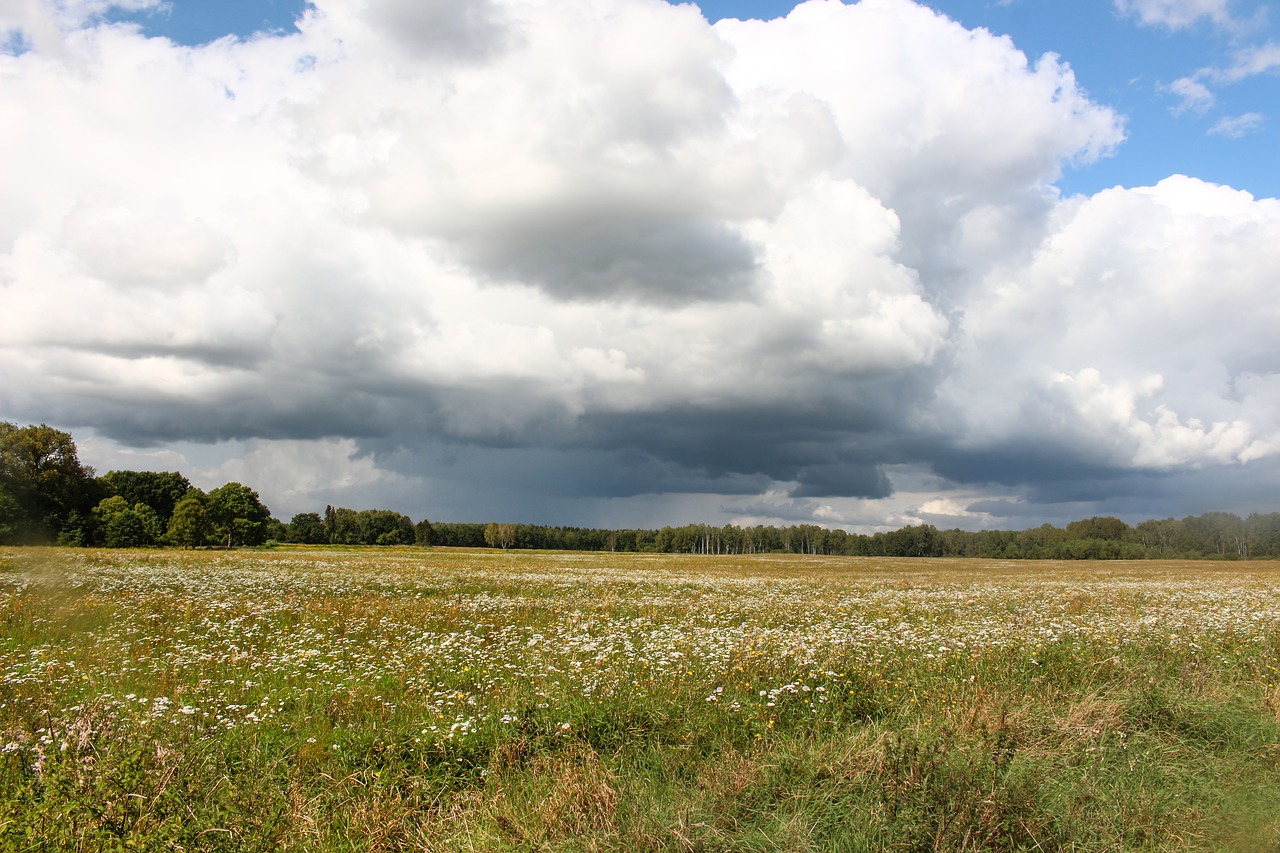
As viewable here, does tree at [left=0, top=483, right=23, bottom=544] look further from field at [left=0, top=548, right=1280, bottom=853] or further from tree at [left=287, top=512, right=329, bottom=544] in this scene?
tree at [left=287, top=512, right=329, bottom=544]

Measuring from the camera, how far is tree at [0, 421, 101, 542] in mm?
60469

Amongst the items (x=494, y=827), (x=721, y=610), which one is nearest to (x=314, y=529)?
(x=721, y=610)

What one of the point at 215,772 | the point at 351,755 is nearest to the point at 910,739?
the point at 351,755

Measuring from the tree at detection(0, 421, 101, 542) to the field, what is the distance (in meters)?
59.7

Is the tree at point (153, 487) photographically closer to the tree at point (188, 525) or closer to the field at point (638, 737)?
the tree at point (188, 525)

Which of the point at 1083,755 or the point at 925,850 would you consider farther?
the point at 1083,755

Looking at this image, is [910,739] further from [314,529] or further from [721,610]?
[314,529]

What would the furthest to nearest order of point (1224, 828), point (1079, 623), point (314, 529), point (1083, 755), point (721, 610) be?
1. point (314, 529)
2. point (721, 610)
3. point (1079, 623)
4. point (1083, 755)
5. point (1224, 828)

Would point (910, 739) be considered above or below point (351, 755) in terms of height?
above

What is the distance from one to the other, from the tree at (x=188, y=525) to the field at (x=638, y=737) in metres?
85.2

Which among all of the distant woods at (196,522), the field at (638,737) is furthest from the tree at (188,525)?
the field at (638,737)

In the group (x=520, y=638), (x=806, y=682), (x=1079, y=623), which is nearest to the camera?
(x=806, y=682)

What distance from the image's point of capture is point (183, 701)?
880cm

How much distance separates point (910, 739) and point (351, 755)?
5.83m
